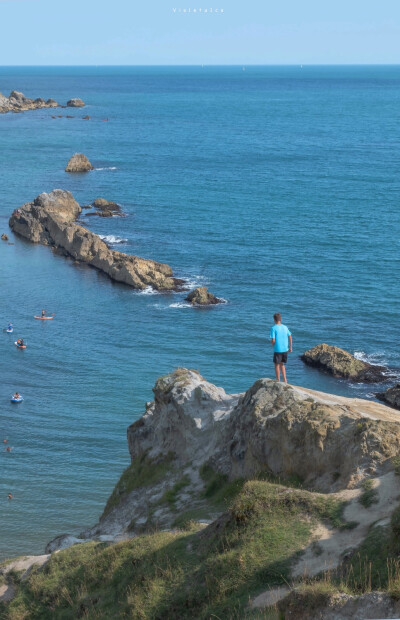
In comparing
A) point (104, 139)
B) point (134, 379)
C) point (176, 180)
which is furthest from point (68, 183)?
point (134, 379)

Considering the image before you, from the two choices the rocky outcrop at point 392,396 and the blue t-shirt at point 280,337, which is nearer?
the blue t-shirt at point 280,337

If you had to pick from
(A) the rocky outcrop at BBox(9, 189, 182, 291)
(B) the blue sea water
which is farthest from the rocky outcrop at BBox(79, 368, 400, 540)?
(A) the rocky outcrop at BBox(9, 189, 182, 291)

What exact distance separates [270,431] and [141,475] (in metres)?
7.15

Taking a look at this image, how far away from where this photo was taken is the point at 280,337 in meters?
26.6

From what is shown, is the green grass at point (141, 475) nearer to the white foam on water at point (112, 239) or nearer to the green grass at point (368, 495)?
the green grass at point (368, 495)

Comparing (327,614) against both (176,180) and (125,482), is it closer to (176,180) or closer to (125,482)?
(125,482)

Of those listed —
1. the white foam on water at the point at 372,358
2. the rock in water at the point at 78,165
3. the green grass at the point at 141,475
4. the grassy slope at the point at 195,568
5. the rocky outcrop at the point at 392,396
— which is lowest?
the rocky outcrop at the point at 392,396

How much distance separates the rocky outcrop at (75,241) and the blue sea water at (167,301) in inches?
66.6

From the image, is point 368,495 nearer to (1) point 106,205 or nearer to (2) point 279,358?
(2) point 279,358

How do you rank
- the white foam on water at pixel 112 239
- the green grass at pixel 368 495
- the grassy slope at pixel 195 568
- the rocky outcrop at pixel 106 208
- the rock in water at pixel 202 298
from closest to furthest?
the grassy slope at pixel 195 568, the green grass at pixel 368 495, the rock in water at pixel 202 298, the white foam on water at pixel 112 239, the rocky outcrop at pixel 106 208

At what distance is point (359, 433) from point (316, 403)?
2.51m

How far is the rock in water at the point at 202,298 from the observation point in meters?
75.0

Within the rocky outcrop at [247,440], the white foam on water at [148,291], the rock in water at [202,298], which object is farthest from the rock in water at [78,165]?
the rocky outcrop at [247,440]

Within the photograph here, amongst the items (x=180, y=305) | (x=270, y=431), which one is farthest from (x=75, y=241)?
(x=270, y=431)
